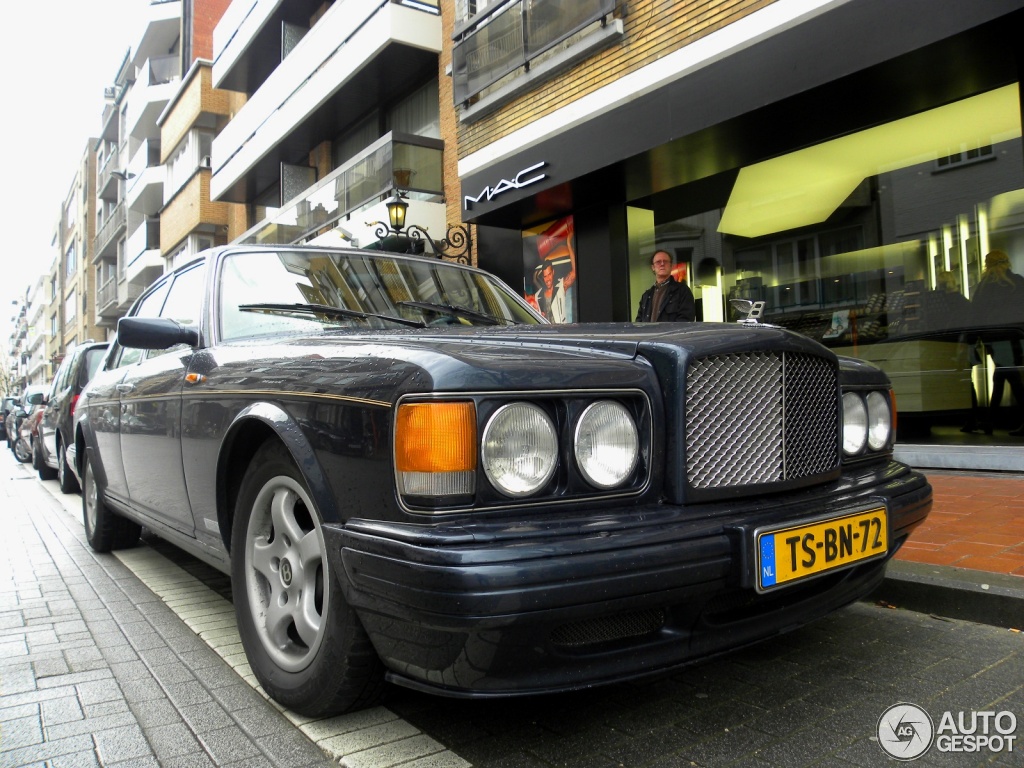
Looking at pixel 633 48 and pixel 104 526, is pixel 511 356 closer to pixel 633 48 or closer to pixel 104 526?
pixel 104 526

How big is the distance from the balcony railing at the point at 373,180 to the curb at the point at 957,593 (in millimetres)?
9725

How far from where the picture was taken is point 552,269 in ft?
34.7

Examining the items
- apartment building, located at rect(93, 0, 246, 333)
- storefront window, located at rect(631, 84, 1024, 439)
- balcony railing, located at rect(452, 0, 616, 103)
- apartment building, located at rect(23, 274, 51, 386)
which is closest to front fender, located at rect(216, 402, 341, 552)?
storefront window, located at rect(631, 84, 1024, 439)

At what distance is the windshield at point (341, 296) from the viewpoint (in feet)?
9.82

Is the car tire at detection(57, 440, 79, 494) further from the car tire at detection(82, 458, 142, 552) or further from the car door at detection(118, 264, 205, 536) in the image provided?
the car door at detection(118, 264, 205, 536)

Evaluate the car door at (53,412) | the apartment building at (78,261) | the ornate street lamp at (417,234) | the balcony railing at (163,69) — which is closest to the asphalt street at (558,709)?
the car door at (53,412)

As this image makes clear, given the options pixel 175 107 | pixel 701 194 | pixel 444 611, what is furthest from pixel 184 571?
pixel 175 107

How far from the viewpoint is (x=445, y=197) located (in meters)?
12.2

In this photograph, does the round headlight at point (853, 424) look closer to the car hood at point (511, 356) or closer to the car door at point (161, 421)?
the car hood at point (511, 356)

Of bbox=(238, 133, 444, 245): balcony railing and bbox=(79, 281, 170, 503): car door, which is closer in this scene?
bbox=(79, 281, 170, 503): car door

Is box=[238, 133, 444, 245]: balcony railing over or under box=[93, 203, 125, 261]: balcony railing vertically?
under

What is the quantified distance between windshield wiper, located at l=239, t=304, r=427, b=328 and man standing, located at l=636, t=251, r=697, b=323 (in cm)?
361

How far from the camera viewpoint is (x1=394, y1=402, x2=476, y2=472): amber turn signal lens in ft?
5.55

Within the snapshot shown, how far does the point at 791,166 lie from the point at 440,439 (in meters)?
7.58
